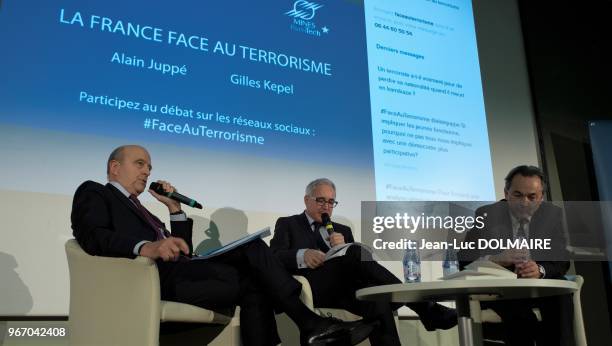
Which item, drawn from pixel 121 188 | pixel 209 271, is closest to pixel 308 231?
pixel 209 271

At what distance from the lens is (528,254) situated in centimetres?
248

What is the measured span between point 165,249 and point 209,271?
336mm

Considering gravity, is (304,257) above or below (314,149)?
below

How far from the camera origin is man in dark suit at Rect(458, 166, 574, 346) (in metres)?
2.48

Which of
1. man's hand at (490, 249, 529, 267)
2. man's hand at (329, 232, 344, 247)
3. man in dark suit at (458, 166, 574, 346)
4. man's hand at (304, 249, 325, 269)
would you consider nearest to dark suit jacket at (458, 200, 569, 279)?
man in dark suit at (458, 166, 574, 346)

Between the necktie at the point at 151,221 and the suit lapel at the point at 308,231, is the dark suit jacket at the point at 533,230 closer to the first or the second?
the suit lapel at the point at 308,231

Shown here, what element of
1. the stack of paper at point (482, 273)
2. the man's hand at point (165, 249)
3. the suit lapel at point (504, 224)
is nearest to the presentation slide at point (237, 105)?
the suit lapel at point (504, 224)

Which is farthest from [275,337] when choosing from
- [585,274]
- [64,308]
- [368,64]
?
[585,274]

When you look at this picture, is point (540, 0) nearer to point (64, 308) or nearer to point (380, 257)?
point (380, 257)

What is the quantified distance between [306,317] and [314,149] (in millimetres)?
1501

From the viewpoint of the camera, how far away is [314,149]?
3508 millimetres

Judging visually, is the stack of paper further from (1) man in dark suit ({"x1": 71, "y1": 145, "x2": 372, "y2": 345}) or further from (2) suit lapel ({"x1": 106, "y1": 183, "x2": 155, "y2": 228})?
(2) suit lapel ({"x1": 106, "y1": 183, "x2": 155, "y2": 228})

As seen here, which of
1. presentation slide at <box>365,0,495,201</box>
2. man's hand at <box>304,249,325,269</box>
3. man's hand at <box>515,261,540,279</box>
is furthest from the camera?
presentation slide at <box>365,0,495,201</box>

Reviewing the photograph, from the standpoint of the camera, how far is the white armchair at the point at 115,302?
199 cm
